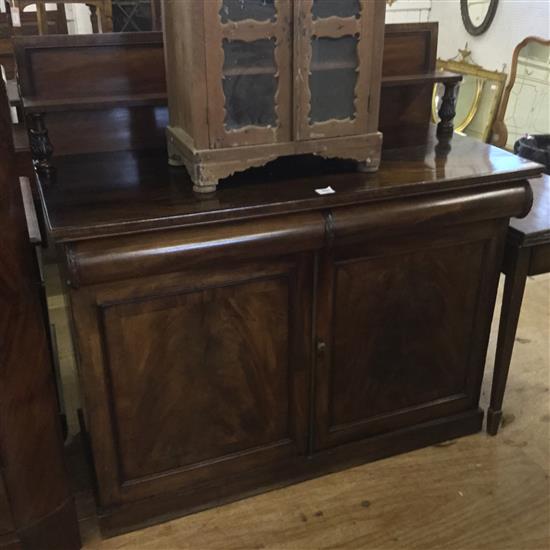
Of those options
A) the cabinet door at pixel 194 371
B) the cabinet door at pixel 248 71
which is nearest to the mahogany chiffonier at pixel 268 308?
the cabinet door at pixel 194 371

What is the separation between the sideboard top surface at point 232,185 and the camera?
1.23m

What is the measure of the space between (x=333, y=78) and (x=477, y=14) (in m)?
3.53

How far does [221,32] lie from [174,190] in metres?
0.35

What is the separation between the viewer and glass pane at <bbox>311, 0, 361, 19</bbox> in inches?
51.6

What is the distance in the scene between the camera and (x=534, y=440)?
1.86 meters

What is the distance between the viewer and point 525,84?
3939 millimetres

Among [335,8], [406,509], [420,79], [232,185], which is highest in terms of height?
[335,8]

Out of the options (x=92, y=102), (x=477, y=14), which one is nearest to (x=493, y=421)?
(x=92, y=102)

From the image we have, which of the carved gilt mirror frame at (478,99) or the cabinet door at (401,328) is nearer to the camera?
the cabinet door at (401,328)

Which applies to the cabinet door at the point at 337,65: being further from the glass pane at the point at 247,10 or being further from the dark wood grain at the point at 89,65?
the dark wood grain at the point at 89,65

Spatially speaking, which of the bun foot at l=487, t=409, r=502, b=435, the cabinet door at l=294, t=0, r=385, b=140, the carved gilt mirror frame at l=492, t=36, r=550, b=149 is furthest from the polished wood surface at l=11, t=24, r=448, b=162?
the carved gilt mirror frame at l=492, t=36, r=550, b=149

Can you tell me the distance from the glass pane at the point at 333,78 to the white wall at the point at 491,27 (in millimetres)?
2976

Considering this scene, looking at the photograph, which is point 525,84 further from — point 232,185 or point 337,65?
point 232,185

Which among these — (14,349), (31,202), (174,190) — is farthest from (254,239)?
(31,202)
